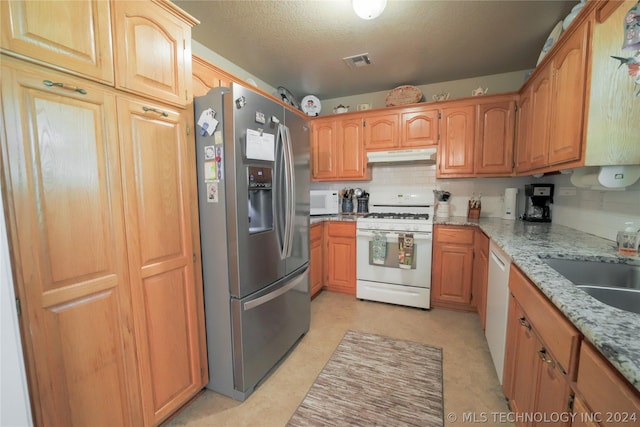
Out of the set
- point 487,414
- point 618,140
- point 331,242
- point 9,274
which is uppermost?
point 618,140

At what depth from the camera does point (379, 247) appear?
110 inches

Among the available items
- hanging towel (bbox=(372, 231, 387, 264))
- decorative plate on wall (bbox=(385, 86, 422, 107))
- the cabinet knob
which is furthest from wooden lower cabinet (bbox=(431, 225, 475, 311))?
decorative plate on wall (bbox=(385, 86, 422, 107))

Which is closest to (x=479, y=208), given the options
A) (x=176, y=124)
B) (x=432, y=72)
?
(x=432, y=72)

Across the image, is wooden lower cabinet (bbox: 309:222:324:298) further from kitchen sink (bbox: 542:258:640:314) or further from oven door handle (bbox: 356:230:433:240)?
kitchen sink (bbox: 542:258:640:314)

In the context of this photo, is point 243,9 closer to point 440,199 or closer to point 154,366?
point 154,366

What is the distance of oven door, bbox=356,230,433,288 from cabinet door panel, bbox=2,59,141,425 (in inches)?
87.2

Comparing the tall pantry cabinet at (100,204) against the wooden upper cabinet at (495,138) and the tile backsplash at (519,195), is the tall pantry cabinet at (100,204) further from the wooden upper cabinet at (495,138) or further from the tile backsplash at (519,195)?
the wooden upper cabinet at (495,138)

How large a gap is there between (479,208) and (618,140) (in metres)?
1.71

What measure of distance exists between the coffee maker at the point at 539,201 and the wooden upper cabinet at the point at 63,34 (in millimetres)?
3324

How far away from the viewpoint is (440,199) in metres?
3.09

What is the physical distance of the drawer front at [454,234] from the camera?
8.31 ft

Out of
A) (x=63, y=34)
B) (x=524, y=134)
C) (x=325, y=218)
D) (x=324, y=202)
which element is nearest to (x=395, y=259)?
(x=325, y=218)

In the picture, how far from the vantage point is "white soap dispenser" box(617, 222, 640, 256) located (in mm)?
1239

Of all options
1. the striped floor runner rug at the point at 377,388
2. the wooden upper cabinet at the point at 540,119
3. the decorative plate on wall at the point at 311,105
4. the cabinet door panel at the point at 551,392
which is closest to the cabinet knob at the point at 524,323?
the cabinet door panel at the point at 551,392
